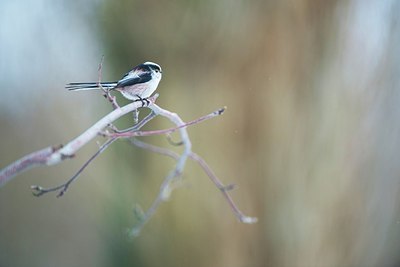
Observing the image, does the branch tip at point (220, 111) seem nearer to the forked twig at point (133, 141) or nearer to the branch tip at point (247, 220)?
the forked twig at point (133, 141)

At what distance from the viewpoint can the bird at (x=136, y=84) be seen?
31.7 inches

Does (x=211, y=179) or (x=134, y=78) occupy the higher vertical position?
(x=134, y=78)

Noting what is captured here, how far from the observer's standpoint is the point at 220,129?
0.86m

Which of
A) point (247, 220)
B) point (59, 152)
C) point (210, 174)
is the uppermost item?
point (59, 152)

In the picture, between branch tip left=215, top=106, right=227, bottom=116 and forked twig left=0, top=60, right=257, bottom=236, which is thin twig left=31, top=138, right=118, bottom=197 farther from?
branch tip left=215, top=106, right=227, bottom=116

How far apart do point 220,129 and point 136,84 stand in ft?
0.63

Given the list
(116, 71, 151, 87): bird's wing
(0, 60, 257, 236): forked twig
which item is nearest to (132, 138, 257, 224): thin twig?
(0, 60, 257, 236): forked twig

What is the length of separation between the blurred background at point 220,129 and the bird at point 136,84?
0.05 ft

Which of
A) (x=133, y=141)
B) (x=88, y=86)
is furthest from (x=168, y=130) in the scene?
(x=88, y=86)

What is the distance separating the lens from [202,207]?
87 centimetres

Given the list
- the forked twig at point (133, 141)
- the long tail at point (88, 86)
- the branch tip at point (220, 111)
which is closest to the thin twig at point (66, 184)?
A: the forked twig at point (133, 141)

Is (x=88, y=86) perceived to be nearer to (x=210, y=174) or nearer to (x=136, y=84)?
(x=136, y=84)

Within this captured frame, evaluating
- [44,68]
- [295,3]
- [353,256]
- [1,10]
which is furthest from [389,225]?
[1,10]

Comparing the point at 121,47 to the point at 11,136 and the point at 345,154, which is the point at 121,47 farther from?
the point at 345,154
